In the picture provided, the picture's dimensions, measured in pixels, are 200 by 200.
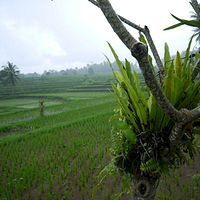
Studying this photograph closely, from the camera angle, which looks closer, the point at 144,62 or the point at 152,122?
the point at 144,62

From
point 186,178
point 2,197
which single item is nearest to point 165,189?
point 186,178

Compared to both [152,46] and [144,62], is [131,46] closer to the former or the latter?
[144,62]

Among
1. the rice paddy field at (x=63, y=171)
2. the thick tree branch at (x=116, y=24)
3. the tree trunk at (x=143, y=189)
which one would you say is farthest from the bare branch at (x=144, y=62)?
the rice paddy field at (x=63, y=171)

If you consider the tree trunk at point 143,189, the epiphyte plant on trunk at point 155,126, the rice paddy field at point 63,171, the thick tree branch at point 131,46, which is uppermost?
the thick tree branch at point 131,46

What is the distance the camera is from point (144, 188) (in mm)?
751

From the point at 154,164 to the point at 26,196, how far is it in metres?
2.66

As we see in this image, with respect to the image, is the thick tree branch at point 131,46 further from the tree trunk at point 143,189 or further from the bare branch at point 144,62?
the tree trunk at point 143,189

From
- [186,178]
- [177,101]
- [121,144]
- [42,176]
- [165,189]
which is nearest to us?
[177,101]

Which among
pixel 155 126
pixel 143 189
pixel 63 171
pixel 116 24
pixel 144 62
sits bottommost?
pixel 63 171

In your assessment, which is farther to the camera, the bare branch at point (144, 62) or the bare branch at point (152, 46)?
the bare branch at point (152, 46)

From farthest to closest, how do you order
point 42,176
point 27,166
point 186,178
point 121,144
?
point 27,166 → point 42,176 → point 186,178 → point 121,144

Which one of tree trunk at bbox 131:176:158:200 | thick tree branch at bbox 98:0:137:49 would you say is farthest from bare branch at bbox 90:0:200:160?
tree trunk at bbox 131:176:158:200

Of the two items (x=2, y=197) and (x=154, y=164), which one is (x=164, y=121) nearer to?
(x=154, y=164)

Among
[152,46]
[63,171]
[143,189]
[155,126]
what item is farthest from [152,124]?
[63,171]
